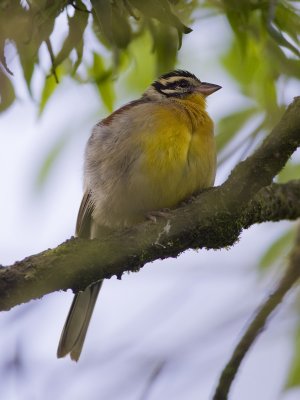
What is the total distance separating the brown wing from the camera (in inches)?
229

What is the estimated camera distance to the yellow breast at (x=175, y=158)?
5.18 metres

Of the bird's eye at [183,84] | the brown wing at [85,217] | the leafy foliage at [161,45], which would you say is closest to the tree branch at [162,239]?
the leafy foliage at [161,45]

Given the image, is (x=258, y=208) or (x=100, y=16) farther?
(x=258, y=208)

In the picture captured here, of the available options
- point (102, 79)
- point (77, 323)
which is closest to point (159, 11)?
point (102, 79)

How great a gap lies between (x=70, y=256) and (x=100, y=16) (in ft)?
4.43

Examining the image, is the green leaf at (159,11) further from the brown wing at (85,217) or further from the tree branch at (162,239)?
the brown wing at (85,217)

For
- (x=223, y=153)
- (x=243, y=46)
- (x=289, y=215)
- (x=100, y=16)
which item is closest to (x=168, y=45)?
(x=243, y=46)

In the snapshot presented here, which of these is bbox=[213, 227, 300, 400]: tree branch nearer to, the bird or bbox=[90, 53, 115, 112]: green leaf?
the bird

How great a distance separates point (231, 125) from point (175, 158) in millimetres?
492

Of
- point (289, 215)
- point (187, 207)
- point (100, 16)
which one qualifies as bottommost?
point (289, 215)

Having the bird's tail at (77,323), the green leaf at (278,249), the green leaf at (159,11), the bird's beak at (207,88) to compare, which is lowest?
the green leaf at (278,249)

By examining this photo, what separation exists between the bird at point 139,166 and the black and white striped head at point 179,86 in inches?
0.9

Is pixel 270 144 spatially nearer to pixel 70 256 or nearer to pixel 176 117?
pixel 70 256

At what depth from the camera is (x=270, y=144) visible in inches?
160
